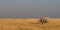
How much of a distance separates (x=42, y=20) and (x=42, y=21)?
16cm

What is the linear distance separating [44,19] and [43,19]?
13 cm

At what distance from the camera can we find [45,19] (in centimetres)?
1819

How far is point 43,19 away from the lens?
711 inches

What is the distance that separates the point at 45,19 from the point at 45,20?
252 millimetres

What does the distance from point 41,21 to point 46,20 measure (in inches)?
20.3

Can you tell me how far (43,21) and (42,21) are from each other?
0.10 metres

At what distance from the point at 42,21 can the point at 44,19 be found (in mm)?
388

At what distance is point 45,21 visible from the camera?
1775 centimetres

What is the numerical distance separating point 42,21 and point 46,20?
0.51 metres

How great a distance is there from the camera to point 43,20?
17922mm

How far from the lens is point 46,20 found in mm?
18000
